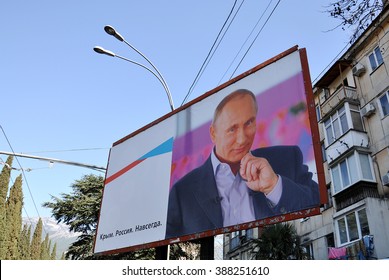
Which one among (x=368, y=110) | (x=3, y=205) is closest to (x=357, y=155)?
(x=368, y=110)

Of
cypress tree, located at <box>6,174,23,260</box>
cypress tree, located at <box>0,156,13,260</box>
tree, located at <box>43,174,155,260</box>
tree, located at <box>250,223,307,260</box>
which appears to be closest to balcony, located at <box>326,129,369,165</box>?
tree, located at <box>250,223,307,260</box>

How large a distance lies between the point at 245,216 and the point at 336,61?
17.3m

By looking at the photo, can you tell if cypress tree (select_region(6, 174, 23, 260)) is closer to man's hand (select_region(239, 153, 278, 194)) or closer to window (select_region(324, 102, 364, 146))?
window (select_region(324, 102, 364, 146))

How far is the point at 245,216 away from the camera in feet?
19.4

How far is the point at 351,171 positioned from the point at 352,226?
8.56 feet

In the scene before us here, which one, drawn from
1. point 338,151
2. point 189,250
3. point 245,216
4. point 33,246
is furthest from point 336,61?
point 33,246

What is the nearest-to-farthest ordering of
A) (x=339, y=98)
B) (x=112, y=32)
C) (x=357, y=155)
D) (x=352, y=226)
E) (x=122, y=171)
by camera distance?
(x=122, y=171), (x=112, y=32), (x=352, y=226), (x=357, y=155), (x=339, y=98)

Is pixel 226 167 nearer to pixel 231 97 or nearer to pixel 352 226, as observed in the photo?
pixel 231 97

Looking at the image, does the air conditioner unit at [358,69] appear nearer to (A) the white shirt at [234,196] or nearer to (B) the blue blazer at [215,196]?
(B) the blue blazer at [215,196]

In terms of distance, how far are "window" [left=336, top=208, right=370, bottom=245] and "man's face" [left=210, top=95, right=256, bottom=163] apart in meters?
12.2

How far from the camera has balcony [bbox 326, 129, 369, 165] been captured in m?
18.2

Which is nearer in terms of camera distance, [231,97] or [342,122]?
[231,97]

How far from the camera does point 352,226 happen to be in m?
17.6
